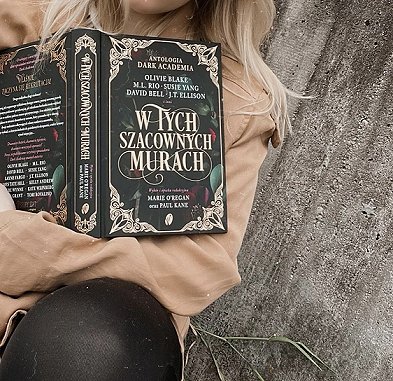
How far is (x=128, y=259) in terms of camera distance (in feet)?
3.16

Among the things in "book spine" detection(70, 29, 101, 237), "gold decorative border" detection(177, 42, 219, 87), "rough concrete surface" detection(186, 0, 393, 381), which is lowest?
"rough concrete surface" detection(186, 0, 393, 381)

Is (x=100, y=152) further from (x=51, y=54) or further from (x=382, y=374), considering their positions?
(x=382, y=374)

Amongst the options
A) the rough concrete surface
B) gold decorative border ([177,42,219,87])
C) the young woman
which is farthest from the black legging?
the rough concrete surface

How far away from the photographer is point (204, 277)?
3.35 ft

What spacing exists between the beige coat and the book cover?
26mm

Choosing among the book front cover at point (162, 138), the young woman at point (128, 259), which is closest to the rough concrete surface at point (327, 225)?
the young woman at point (128, 259)

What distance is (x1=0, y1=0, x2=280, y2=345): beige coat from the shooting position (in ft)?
3.14

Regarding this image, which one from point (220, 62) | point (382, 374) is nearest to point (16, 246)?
point (220, 62)

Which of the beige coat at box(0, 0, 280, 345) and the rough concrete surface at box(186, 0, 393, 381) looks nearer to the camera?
the beige coat at box(0, 0, 280, 345)

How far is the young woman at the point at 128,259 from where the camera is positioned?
0.91 meters

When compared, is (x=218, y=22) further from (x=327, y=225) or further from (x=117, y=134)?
(x=327, y=225)

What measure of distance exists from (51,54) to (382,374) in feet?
2.72

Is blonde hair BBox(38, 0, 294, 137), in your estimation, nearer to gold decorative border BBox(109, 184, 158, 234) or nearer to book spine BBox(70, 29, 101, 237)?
book spine BBox(70, 29, 101, 237)

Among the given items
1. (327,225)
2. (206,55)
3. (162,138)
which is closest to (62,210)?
(162,138)
